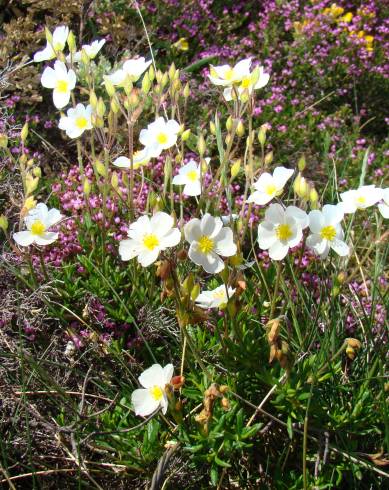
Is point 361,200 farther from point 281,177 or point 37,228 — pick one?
point 37,228

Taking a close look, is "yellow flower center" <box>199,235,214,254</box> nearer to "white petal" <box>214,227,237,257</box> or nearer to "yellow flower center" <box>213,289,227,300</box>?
"white petal" <box>214,227,237,257</box>

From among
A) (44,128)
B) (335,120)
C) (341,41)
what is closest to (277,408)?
(44,128)

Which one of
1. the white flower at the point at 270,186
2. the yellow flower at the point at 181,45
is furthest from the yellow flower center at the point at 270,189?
the yellow flower at the point at 181,45

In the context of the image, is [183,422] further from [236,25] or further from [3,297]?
[236,25]

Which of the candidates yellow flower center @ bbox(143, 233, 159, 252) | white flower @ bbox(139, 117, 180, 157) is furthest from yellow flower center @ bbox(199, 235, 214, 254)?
white flower @ bbox(139, 117, 180, 157)

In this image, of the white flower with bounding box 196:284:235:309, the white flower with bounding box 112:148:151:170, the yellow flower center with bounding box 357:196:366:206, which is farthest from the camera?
the white flower with bounding box 112:148:151:170

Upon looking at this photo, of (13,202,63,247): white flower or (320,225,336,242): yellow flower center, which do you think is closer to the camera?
(320,225,336,242): yellow flower center

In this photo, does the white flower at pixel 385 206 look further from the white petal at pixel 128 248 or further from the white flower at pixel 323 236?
the white petal at pixel 128 248

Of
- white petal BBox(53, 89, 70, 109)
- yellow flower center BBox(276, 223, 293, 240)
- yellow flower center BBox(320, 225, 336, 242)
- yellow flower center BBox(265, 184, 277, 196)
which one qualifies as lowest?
yellow flower center BBox(320, 225, 336, 242)
